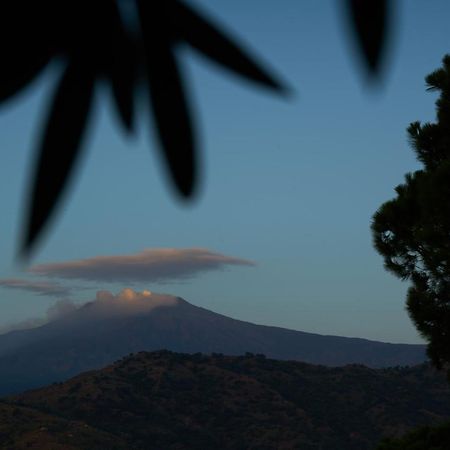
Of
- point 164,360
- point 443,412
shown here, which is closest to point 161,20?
point 443,412

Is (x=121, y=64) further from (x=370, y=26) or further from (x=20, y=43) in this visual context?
(x=370, y=26)

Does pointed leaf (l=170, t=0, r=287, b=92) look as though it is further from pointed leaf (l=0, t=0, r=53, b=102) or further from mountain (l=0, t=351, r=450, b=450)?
mountain (l=0, t=351, r=450, b=450)

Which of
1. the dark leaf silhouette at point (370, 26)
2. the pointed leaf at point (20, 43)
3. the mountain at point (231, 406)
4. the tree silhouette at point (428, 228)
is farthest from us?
the mountain at point (231, 406)

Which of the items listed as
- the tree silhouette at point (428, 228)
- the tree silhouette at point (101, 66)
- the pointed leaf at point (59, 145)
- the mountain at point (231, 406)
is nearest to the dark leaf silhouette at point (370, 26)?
the tree silhouette at point (101, 66)

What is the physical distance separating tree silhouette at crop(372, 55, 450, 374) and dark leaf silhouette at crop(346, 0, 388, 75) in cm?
1664

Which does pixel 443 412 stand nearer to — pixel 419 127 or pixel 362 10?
pixel 419 127

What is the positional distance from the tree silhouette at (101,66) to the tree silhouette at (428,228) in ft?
54.3

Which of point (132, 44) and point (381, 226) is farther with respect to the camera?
point (381, 226)

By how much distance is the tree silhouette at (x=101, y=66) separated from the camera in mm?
1045

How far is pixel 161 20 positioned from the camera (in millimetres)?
1120

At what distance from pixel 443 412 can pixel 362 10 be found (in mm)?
75758

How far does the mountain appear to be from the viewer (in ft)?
208

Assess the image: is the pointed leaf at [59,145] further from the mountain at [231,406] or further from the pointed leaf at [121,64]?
the mountain at [231,406]

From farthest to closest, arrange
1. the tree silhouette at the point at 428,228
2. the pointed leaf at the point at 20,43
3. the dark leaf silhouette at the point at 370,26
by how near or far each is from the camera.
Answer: the tree silhouette at the point at 428,228, the pointed leaf at the point at 20,43, the dark leaf silhouette at the point at 370,26
